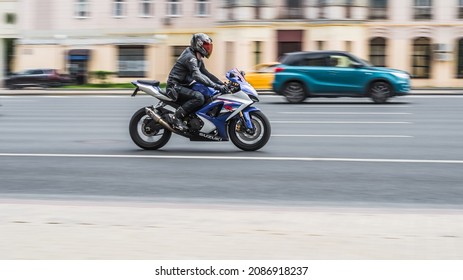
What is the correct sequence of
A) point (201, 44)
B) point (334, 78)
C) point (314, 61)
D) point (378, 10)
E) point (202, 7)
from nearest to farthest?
point (201, 44)
point (334, 78)
point (314, 61)
point (378, 10)
point (202, 7)

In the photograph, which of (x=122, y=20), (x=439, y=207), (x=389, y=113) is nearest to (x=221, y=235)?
(x=439, y=207)

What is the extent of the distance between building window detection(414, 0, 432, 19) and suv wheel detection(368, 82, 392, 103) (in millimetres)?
26126

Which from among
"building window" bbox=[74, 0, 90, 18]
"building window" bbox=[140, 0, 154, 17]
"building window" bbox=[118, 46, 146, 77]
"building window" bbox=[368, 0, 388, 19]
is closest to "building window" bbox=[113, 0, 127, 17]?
"building window" bbox=[140, 0, 154, 17]

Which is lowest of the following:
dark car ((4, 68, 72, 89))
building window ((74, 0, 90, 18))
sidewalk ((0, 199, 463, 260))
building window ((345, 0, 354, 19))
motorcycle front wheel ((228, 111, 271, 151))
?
dark car ((4, 68, 72, 89))

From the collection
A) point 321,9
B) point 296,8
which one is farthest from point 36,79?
point 321,9

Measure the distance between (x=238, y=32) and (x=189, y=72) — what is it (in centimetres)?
4079

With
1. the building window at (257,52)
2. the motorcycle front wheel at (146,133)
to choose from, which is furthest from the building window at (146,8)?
the motorcycle front wheel at (146,133)

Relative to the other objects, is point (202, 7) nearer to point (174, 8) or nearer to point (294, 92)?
point (174, 8)

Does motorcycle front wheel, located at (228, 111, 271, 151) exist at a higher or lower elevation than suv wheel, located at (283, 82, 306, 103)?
higher

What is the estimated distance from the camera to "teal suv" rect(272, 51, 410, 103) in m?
28.5

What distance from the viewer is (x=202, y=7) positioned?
2282 inches

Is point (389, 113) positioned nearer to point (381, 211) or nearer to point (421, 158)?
point (421, 158)

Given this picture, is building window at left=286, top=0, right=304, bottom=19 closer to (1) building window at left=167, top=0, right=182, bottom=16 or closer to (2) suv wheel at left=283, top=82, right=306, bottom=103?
(1) building window at left=167, top=0, right=182, bottom=16
